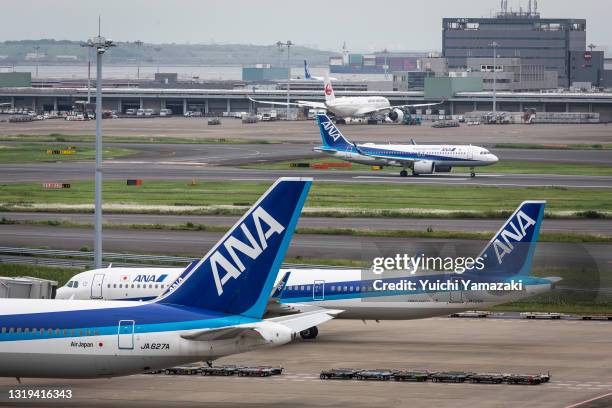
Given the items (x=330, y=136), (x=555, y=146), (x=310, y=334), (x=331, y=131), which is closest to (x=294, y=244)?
(x=310, y=334)

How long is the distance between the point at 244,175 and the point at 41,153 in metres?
45.8

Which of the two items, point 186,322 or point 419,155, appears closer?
point 186,322

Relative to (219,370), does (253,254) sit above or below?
above

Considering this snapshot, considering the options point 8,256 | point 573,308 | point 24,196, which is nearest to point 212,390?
point 573,308

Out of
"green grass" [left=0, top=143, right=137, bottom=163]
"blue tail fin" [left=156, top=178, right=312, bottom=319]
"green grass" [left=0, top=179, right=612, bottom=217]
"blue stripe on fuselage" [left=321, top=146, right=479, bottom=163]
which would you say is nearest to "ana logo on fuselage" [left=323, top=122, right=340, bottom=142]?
"blue stripe on fuselage" [left=321, top=146, right=479, bottom=163]

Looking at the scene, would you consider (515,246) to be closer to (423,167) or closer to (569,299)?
(569,299)

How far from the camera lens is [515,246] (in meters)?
59.5

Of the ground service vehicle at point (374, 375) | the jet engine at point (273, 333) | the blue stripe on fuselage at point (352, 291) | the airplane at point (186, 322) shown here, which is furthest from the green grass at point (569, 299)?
the airplane at point (186, 322)

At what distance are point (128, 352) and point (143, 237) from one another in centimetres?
5356

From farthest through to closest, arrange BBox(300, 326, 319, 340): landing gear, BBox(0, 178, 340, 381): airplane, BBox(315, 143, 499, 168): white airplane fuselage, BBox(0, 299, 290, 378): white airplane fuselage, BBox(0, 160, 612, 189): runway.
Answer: BBox(315, 143, 499, 168): white airplane fuselage, BBox(0, 160, 612, 189): runway, BBox(300, 326, 319, 340): landing gear, BBox(0, 299, 290, 378): white airplane fuselage, BBox(0, 178, 340, 381): airplane

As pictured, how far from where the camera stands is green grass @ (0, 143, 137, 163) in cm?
16641

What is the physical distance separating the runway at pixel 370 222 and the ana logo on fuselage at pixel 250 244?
5667 centimetres

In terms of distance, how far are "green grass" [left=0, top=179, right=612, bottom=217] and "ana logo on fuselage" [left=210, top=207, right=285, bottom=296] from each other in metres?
66.4

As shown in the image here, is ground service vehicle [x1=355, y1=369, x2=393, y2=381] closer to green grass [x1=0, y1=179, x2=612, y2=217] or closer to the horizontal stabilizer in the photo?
the horizontal stabilizer
